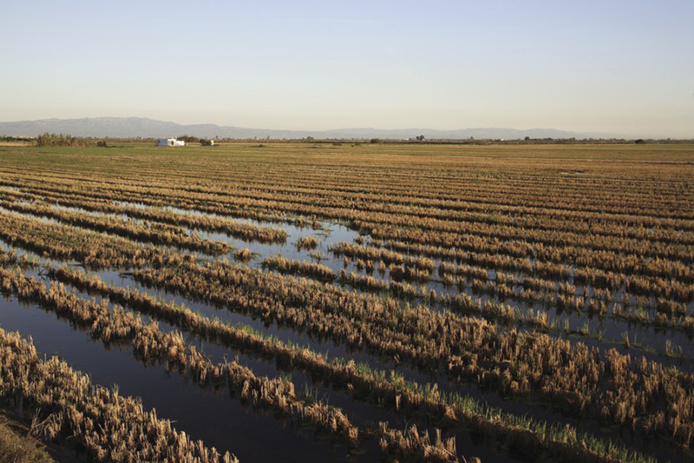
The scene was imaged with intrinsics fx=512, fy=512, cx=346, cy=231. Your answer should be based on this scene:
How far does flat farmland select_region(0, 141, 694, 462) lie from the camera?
5.42 m

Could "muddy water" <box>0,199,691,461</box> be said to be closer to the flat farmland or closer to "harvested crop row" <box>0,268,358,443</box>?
the flat farmland

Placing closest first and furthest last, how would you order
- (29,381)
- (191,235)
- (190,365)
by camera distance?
(29,381) < (190,365) < (191,235)

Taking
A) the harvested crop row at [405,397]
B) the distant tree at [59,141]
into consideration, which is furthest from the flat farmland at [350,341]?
the distant tree at [59,141]

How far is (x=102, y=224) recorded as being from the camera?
17.7m

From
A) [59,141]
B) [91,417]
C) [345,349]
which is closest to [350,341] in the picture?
[345,349]

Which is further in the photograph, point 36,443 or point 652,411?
point 652,411

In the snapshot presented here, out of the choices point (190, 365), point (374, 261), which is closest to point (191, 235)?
point (374, 261)

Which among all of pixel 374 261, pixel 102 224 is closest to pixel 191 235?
pixel 102 224

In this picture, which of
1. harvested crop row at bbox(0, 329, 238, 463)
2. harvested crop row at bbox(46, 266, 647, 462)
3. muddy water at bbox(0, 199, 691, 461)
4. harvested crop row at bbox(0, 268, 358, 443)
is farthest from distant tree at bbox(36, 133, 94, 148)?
harvested crop row at bbox(0, 329, 238, 463)

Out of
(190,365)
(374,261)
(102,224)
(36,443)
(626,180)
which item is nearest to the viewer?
(36,443)

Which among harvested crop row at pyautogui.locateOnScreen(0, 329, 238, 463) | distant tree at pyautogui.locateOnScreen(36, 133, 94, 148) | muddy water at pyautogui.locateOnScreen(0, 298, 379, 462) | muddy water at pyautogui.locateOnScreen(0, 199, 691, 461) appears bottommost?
muddy water at pyautogui.locateOnScreen(0, 298, 379, 462)

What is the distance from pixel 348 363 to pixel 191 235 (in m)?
10.7

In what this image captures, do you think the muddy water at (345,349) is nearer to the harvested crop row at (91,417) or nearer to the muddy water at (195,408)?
the muddy water at (195,408)

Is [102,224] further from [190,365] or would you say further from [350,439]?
[350,439]
